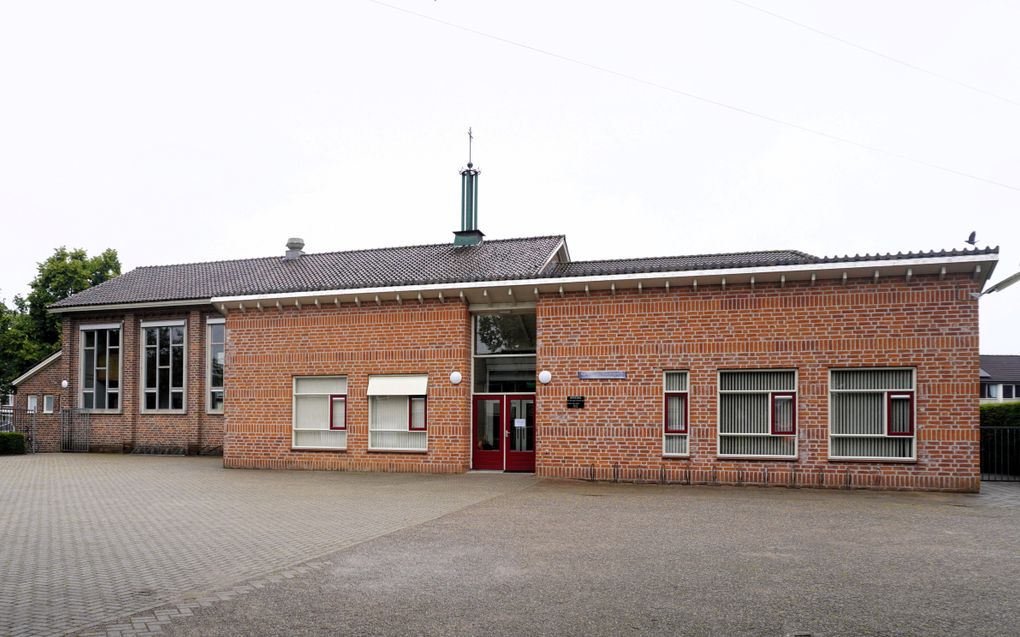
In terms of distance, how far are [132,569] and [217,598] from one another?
5.90 ft

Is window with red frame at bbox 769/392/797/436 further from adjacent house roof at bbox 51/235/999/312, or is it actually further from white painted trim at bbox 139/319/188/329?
white painted trim at bbox 139/319/188/329

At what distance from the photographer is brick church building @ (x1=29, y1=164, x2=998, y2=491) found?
49.0 ft

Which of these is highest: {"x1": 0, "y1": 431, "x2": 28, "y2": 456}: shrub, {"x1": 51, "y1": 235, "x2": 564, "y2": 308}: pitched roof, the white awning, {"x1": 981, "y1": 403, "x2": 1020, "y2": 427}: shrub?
{"x1": 51, "y1": 235, "x2": 564, "y2": 308}: pitched roof

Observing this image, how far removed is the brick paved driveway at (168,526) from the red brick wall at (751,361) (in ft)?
7.63

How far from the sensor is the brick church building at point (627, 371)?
49.0ft

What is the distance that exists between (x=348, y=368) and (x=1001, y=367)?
5613cm

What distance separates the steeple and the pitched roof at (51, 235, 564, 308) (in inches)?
19.9

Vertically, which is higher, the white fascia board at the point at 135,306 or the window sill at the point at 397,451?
the white fascia board at the point at 135,306

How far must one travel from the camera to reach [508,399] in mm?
18344

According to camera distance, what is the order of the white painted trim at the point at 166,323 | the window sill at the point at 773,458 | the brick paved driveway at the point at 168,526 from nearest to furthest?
the brick paved driveway at the point at 168,526 < the window sill at the point at 773,458 < the white painted trim at the point at 166,323

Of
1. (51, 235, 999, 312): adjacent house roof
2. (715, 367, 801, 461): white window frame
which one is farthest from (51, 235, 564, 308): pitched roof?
(715, 367, 801, 461): white window frame

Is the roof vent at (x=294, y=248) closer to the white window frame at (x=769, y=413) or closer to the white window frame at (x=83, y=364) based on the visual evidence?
the white window frame at (x=83, y=364)

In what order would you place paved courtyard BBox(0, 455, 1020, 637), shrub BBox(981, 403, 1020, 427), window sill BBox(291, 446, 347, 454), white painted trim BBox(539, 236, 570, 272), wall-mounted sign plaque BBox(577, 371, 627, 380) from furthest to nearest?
white painted trim BBox(539, 236, 570, 272) < shrub BBox(981, 403, 1020, 427) < window sill BBox(291, 446, 347, 454) < wall-mounted sign plaque BBox(577, 371, 627, 380) < paved courtyard BBox(0, 455, 1020, 637)

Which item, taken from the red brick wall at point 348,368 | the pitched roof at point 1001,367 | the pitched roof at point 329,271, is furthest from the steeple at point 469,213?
the pitched roof at point 1001,367
